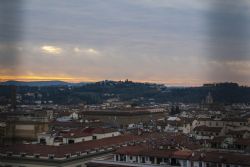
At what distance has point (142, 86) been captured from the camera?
3972cm

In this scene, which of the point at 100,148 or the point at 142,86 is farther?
the point at 142,86

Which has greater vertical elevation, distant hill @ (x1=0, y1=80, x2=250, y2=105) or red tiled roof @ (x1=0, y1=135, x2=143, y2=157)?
distant hill @ (x1=0, y1=80, x2=250, y2=105)

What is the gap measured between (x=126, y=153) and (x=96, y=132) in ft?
11.3

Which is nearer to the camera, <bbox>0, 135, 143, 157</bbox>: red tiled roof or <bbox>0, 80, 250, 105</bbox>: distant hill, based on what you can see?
<bbox>0, 135, 143, 157</bbox>: red tiled roof

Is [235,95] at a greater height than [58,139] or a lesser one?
greater

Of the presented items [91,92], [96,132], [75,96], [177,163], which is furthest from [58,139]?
[91,92]

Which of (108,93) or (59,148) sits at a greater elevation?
(108,93)

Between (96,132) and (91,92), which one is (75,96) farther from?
(96,132)

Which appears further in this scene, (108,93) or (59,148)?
(108,93)

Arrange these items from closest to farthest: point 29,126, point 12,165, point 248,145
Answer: point 12,165, point 248,145, point 29,126

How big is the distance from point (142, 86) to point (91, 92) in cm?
447

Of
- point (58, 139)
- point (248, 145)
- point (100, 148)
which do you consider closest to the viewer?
point (248, 145)

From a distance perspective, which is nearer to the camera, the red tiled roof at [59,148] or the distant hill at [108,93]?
the red tiled roof at [59,148]

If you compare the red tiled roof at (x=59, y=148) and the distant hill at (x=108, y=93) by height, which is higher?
the distant hill at (x=108, y=93)
